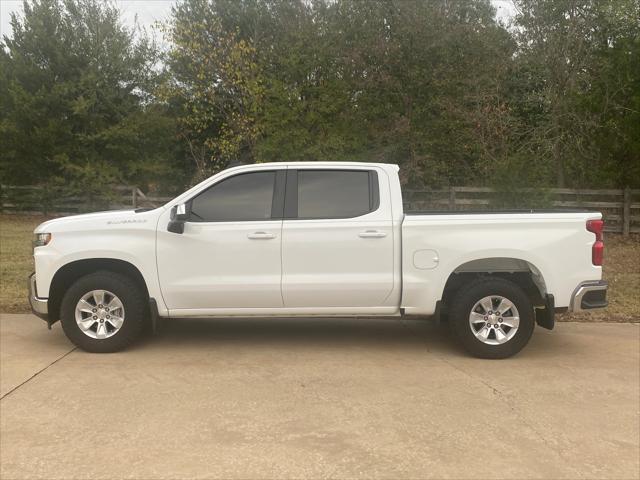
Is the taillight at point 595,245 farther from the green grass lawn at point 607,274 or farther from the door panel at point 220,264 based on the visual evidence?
the door panel at point 220,264

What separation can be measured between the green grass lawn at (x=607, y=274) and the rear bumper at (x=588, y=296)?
6.45 ft

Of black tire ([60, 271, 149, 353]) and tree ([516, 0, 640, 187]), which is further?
tree ([516, 0, 640, 187])

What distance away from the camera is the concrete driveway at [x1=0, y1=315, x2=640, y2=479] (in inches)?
146

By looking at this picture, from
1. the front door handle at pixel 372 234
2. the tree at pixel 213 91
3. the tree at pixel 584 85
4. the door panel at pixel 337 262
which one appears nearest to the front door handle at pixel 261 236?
the door panel at pixel 337 262

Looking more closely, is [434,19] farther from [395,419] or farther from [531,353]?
[395,419]

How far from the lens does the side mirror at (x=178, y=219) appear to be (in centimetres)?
596

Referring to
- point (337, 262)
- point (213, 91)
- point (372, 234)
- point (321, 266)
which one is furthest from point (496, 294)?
point (213, 91)

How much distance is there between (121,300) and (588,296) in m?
4.44

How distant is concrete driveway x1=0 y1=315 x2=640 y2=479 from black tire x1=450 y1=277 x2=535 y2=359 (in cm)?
14

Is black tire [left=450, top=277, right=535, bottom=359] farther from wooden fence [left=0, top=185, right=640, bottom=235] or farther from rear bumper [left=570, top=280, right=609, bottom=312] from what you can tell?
wooden fence [left=0, top=185, right=640, bottom=235]

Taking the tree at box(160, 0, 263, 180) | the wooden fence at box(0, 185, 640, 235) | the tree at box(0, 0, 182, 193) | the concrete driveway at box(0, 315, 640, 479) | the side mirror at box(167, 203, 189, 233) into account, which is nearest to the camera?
the concrete driveway at box(0, 315, 640, 479)

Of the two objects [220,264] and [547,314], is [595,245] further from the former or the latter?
[220,264]

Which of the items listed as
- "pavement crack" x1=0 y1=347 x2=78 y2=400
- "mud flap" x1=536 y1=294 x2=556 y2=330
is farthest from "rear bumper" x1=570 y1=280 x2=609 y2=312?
"pavement crack" x1=0 y1=347 x2=78 y2=400

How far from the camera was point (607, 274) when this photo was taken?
11133 mm
